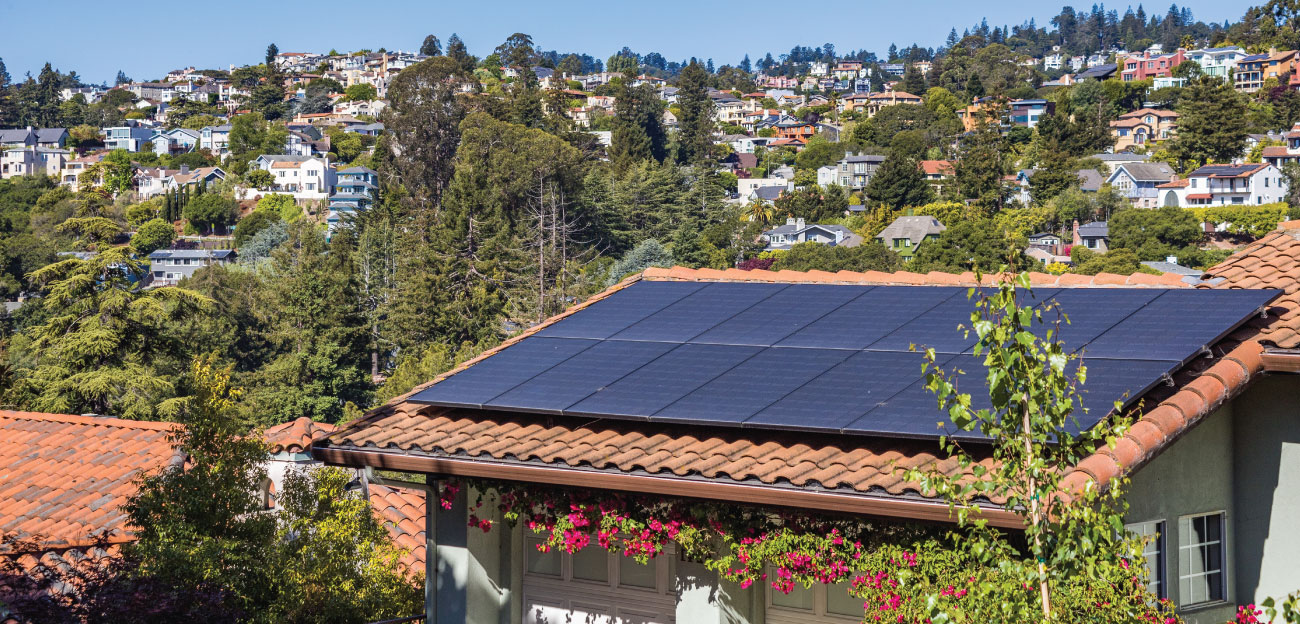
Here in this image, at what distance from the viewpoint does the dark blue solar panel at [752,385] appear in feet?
27.4

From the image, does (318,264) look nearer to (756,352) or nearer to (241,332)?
(241,332)

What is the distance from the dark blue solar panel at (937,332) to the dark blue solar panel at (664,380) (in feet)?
3.26

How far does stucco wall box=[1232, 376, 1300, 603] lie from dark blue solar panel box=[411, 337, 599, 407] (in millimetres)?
4725

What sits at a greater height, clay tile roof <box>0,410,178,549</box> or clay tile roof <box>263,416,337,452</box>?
clay tile roof <box>263,416,337,452</box>

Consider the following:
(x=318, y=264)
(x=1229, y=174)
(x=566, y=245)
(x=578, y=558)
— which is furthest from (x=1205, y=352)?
(x=1229, y=174)

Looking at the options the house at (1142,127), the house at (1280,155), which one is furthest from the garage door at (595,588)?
the house at (1142,127)

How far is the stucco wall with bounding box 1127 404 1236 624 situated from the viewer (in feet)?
25.9

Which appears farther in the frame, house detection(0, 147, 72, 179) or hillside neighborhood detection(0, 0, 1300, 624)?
house detection(0, 147, 72, 179)

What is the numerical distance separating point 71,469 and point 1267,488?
1278cm

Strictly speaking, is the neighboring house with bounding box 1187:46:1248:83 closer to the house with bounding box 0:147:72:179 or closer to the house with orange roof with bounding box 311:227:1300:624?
the house with bounding box 0:147:72:179

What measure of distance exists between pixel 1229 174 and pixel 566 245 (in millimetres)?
62843

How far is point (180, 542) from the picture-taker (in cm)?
899

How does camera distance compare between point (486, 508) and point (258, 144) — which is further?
point (258, 144)

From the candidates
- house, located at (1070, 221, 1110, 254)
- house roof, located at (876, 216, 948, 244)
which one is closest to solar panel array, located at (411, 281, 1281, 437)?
house, located at (1070, 221, 1110, 254)
